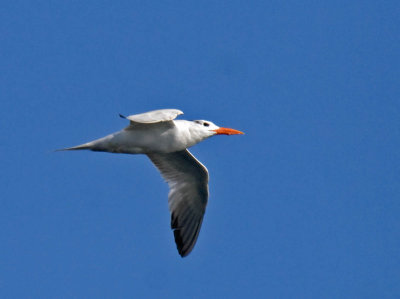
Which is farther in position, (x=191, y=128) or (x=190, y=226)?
(x=190, y=226)

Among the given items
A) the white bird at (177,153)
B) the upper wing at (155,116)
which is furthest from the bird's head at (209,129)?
the upper wing at (155,116)

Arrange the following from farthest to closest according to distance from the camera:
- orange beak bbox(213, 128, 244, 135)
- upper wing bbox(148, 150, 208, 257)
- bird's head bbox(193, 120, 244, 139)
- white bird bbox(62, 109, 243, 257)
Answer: upper wing bbox(148, 150, 208, 257), orange beak bbox(213, 128, 244, 135), bird's head bbox(193, 120, 244, 139), white bird bbox(62, 109, 243, 257)

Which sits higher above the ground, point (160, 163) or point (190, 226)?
point (160, 163)

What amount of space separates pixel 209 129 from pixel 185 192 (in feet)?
5.95

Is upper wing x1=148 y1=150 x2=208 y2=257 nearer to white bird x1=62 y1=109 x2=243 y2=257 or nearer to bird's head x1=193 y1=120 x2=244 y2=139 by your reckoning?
white bird x1=62 y1=109 x2=243 y2=257

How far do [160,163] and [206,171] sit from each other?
45.1 inches

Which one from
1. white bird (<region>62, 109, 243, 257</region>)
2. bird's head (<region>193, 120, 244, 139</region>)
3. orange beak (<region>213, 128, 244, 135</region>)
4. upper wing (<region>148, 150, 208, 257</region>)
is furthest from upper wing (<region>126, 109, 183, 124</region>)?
upper wing (<region>148, 150, 208, 257</region>)

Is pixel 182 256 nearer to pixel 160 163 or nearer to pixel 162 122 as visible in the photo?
pixel 160 163

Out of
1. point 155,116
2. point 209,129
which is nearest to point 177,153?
point 209,129

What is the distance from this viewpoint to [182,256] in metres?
16.1

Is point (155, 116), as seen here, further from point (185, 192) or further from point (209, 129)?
point (185, 192)

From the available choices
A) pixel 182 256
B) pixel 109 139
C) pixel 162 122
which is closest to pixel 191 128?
pixel 162 122

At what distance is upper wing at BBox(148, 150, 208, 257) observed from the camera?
16.3m

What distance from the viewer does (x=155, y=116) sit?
13.6 m
